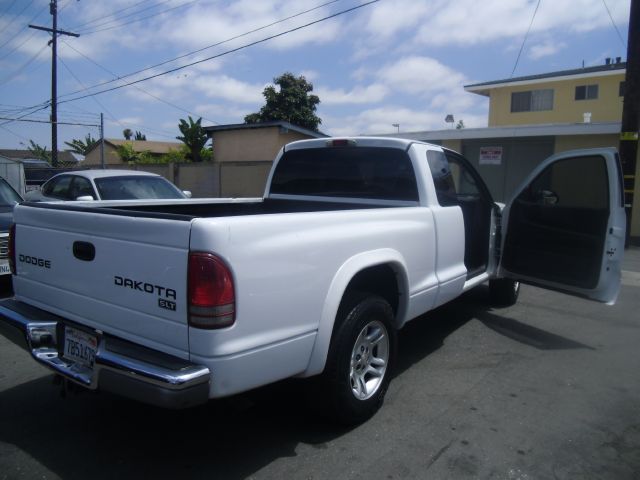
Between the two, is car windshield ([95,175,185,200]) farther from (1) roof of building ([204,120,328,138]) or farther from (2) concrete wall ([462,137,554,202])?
(1) roof of building ([204,120,328,138])

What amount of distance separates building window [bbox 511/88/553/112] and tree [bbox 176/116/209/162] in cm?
1670

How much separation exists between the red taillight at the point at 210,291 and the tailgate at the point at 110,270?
6cm

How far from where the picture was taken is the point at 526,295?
714cm

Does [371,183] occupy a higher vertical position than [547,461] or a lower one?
higher

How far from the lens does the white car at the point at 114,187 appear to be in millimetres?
8391

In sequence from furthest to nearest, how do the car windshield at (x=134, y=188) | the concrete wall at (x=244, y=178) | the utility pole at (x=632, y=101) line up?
the concrete wall at (x=244, y=178)
the utility pole at (x=632, y=101)
the car windshield at (x=134, y=188)

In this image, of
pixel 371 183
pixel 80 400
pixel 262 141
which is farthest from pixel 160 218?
pixel 262 141

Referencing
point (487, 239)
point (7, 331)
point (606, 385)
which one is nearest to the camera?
point (7, 331)

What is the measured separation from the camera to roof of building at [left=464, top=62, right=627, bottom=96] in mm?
22703

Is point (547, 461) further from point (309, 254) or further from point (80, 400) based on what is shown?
point (80, 400)

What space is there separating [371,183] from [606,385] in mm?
2552

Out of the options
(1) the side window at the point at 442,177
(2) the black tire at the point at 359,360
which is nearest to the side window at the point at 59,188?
(1) the side window at the point at 442,177

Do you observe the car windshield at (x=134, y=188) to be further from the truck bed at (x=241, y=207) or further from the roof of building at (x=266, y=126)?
the roof of building at (x=266, y=126)

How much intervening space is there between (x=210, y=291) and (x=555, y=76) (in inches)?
1013
